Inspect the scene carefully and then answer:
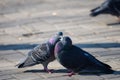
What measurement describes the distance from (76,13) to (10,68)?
4.48 meters

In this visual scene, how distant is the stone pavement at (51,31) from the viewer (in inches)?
314

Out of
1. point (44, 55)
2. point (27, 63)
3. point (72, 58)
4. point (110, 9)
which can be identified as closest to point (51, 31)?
point (110, 9)

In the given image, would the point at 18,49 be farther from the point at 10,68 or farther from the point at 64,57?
the point at 64,57

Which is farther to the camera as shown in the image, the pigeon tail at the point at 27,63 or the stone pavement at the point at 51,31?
the stone pavement at the point at 51,31

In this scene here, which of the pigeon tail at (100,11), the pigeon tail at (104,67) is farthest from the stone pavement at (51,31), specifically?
the pigeon tail at (100,11)

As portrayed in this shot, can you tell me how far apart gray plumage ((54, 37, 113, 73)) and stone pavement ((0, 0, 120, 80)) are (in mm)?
154

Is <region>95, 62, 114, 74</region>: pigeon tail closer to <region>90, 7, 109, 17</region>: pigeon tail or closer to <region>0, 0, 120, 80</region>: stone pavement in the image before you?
<region>0, 0, 120, 80</region>: stone pavement

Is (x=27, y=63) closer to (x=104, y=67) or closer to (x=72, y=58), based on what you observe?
(x=72, y=58)

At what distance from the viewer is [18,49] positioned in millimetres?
9445

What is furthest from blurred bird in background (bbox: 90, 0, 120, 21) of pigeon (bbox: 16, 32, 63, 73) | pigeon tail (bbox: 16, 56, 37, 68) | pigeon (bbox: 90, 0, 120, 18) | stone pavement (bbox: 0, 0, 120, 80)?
pigeon tail (bbox: 16, 56, 37, 68)

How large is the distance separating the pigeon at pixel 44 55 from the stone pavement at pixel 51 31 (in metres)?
0.15

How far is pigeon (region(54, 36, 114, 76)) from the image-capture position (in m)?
7.52

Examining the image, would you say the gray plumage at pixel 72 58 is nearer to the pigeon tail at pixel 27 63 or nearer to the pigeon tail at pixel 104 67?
the pigeon tail at pixel 104 67

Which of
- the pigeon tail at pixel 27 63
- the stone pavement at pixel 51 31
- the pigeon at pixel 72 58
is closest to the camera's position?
the pigeon at pixel 72 58
